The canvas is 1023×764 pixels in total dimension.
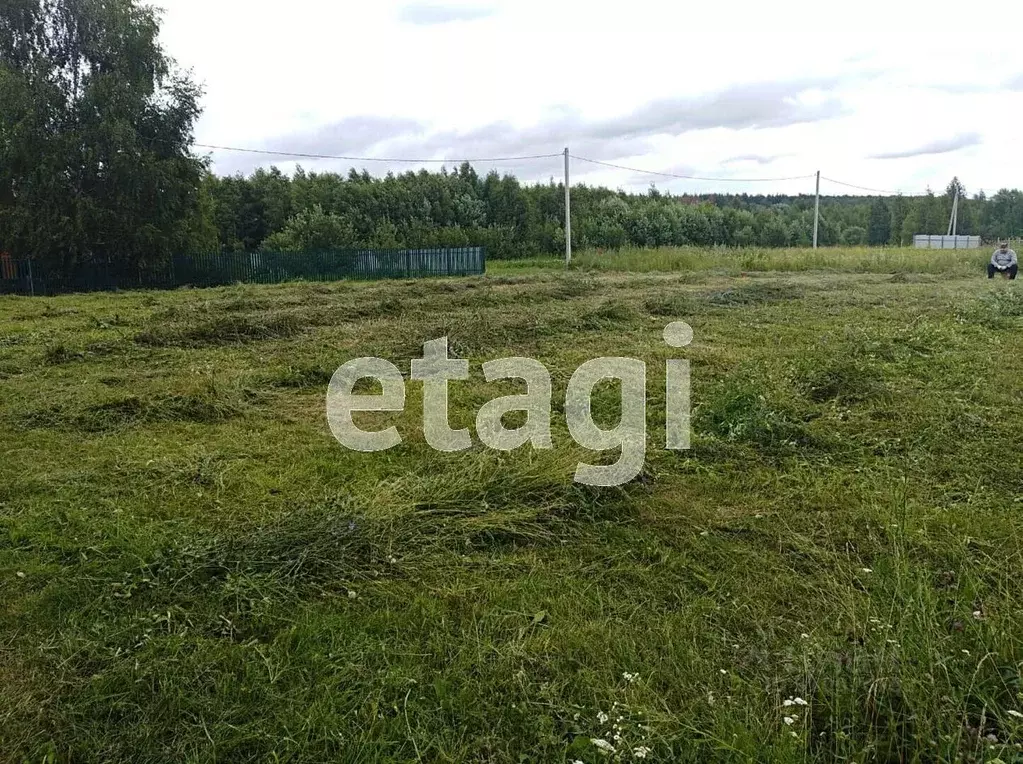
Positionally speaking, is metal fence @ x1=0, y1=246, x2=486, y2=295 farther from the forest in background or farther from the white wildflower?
the white wildflower

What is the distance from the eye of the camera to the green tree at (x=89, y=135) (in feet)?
62.1

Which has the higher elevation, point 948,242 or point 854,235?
point 854,235

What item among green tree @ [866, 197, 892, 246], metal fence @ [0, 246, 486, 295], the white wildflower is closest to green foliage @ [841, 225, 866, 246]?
green tree @ [866, 197, 892, 246]

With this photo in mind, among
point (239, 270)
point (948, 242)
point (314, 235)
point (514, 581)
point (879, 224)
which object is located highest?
point (879, 224)

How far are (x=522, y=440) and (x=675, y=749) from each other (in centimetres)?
274

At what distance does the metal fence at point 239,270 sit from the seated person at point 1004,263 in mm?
15158

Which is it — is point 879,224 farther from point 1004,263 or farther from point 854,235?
point 1004,263

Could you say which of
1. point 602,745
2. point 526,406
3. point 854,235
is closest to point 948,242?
point 854,235

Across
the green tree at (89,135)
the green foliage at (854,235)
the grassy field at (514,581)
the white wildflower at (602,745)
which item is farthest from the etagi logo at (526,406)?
the green foliage at (854,235)

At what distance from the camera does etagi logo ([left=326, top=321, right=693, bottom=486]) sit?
4602 mm

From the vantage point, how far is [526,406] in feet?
18.8

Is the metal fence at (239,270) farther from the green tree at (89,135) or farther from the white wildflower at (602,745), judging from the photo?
the white wildflower at (602,745)

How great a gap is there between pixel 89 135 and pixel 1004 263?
2386 centimetres

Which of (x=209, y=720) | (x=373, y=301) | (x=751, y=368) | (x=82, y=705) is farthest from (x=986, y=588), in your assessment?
(x=373, y=301)
